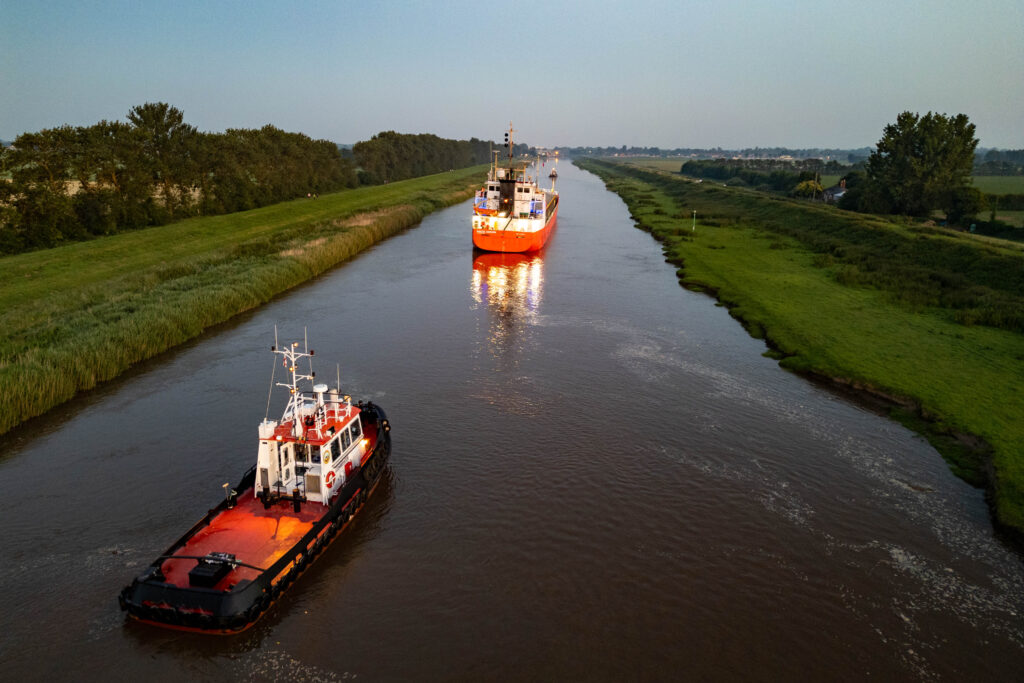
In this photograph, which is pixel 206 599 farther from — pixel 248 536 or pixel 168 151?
pixel 168 151

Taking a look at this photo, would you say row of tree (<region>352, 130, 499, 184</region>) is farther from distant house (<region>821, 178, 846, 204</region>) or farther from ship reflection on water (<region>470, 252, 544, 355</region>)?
distant house (<region>821, 178, 846, 204</region>)

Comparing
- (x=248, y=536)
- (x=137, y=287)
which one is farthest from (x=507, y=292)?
(x=248, y=536)

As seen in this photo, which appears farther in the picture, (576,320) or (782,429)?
(576,320)

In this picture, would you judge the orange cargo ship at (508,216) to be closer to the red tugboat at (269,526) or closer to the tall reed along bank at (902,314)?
the tall reed along bank at (902,314)

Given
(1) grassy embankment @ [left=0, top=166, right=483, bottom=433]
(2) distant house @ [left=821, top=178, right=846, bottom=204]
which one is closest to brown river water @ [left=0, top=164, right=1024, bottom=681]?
(1) grassy embankment @ [left=0, top=166, right=483, bottom=433]

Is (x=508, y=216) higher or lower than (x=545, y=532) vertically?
higher

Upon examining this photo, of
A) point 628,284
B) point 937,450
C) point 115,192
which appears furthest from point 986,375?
point 115,192

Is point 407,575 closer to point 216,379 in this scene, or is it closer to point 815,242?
point 216,379
